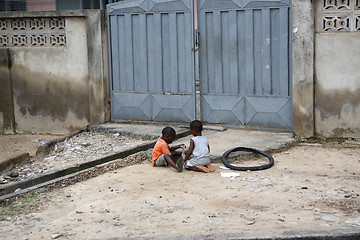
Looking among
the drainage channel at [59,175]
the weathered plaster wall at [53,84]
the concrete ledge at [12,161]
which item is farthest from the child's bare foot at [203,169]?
the weathered plaster wall at [53,84]

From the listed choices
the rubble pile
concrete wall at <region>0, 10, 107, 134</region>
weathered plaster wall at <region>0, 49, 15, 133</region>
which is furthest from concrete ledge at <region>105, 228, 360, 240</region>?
weathered plaster wall at <region>0, 49, 15, 133</region>

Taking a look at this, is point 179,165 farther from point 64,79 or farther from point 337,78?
point 64,79

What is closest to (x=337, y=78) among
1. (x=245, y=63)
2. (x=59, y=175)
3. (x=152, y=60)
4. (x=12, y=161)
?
(x=245, y=63)

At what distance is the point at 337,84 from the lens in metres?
8.03

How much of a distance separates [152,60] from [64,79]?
6.44 feet

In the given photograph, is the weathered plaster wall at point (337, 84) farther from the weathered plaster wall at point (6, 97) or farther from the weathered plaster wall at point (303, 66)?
the weathered plaster wall at point (6, 97)

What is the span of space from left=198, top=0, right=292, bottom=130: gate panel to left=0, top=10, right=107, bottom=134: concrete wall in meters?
2.17

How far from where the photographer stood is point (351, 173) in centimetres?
649

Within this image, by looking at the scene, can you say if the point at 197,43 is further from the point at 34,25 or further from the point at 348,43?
the point at 34,25

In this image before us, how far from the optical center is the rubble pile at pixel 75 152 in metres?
7.21

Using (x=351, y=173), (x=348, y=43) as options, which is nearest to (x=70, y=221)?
(x=351, y=173)

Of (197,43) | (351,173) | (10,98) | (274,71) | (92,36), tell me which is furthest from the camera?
(10,98)

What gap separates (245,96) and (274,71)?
2.16ft

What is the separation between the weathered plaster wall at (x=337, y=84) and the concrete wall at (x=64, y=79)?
4126 mm
